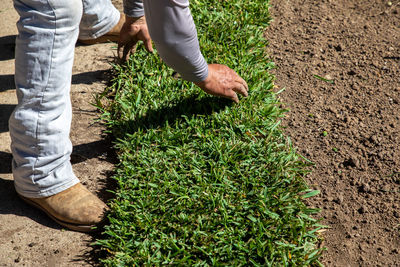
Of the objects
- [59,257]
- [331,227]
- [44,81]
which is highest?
[44,81]

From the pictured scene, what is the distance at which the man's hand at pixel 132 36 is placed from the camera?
307 cm

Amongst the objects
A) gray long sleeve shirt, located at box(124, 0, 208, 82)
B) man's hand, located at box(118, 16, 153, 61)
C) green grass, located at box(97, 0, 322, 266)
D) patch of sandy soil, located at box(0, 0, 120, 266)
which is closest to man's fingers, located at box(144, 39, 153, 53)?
man's hand, located at box(118, 16, 153, 61)

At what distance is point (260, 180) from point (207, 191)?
33cm

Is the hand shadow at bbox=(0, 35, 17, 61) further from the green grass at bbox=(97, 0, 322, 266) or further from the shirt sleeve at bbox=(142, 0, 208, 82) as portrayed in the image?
the shirt sleeve at bbox=(142, 0, 208, 82)

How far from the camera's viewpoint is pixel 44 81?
210 cm

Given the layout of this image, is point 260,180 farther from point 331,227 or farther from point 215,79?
point 215,79

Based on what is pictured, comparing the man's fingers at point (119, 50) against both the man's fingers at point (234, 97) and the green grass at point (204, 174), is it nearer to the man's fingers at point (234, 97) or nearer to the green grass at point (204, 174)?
the green grass at point (204, 174)

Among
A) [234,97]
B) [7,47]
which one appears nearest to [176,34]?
[234,97]

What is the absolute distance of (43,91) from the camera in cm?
211

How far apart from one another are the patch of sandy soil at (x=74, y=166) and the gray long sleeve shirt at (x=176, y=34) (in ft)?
3.04

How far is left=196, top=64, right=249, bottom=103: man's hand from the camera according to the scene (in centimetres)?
255

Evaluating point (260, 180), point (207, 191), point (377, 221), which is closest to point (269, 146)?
point (260, 180)

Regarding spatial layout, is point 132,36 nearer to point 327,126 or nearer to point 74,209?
point 74,209

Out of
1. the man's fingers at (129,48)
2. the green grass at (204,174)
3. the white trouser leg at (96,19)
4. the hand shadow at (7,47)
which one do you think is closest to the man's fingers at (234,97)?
the green grass at (204,174)
